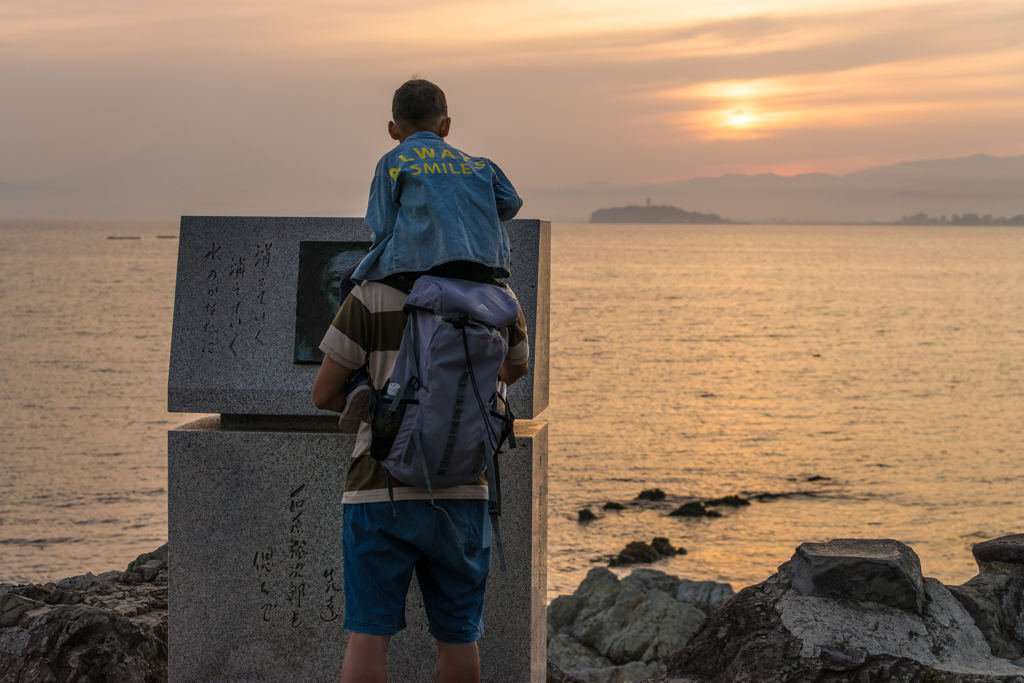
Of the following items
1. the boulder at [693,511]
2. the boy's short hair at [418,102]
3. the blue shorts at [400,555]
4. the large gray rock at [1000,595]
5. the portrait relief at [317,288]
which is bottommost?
the boulder at [693,511]

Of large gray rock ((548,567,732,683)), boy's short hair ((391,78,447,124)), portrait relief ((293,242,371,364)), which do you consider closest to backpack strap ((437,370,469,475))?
boy's short hair ((391,78,447,124))

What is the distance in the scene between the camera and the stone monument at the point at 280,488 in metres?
3.50

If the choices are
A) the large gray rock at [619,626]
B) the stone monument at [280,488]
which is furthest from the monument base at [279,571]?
the large gray rock at [619,626]

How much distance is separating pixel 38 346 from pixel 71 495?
19.9 m

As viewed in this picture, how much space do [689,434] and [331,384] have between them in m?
17.2

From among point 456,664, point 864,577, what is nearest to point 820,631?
point 864,577

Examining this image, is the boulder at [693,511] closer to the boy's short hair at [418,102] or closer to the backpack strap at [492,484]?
the backpack strap at [492,484]

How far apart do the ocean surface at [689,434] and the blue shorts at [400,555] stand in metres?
7.24

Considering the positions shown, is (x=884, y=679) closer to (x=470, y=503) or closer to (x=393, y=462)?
(x=470, y=503)

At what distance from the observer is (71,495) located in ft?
42.1

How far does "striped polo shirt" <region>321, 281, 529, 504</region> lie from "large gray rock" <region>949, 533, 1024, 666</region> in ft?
9.11

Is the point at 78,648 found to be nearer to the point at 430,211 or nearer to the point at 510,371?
the point at 510,371

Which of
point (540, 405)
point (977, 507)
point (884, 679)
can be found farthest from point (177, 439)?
point (977, 507)

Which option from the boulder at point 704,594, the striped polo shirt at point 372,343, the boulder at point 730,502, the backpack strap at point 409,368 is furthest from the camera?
the boulder at point 730,502
